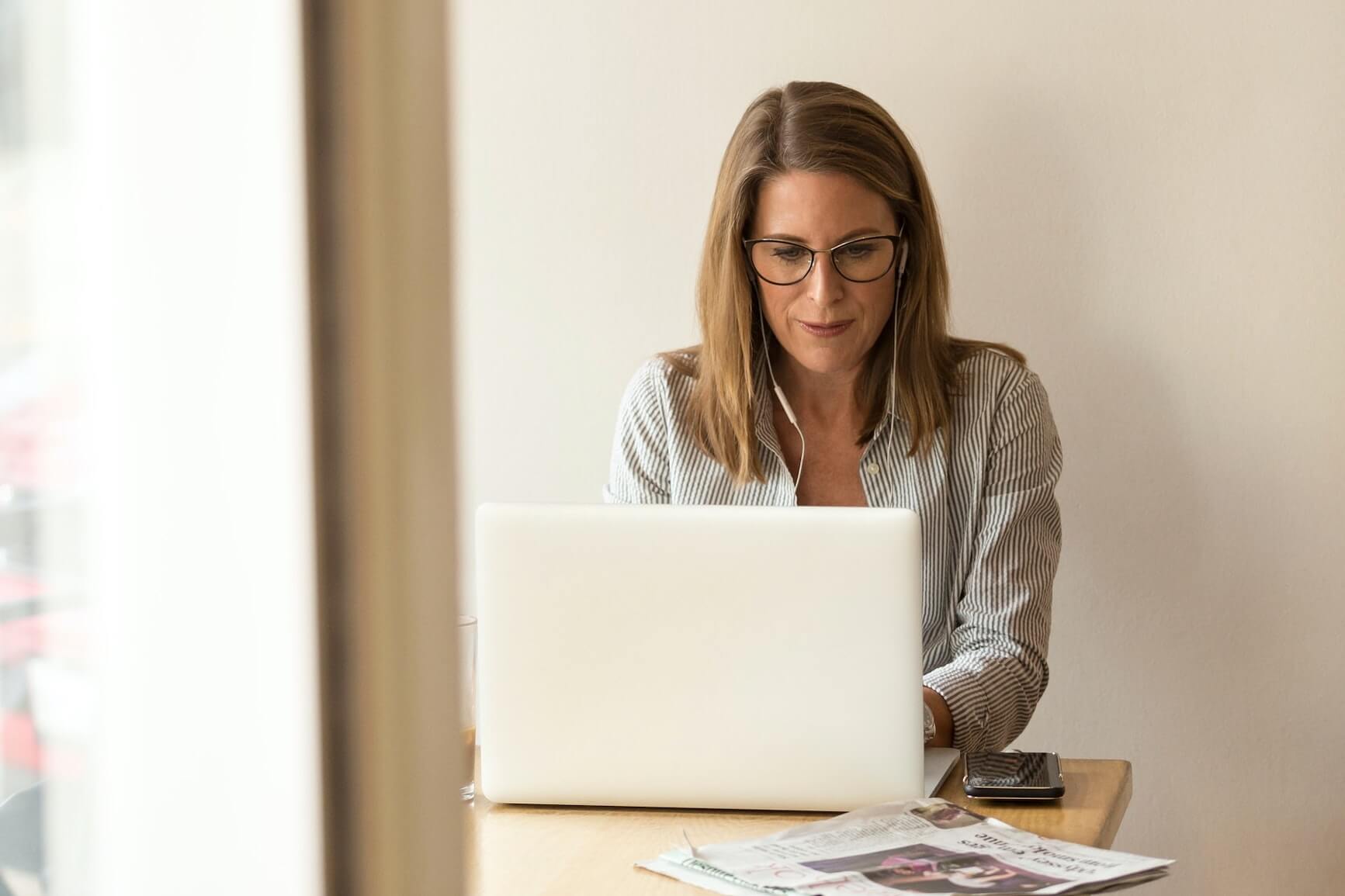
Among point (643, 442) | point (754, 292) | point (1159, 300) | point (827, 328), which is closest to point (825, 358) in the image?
point (827, 328)

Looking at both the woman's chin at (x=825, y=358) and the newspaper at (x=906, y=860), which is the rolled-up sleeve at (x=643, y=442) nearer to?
the woman's chin at (x=825, y=358)

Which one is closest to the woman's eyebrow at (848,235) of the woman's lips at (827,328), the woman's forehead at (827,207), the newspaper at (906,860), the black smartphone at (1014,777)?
the woman's forehead at (827,207)

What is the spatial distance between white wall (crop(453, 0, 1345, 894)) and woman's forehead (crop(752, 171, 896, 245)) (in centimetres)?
24

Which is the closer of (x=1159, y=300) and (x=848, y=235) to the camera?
(x=848, y=235)

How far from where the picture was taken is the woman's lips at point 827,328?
68.2 inches

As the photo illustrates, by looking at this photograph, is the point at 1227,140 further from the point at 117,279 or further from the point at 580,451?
the point at 117,279

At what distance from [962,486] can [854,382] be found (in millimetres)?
211

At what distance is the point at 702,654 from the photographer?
43.1 inches

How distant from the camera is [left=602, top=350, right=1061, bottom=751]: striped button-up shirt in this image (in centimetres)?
162

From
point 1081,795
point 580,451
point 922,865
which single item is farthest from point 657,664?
point 580,451

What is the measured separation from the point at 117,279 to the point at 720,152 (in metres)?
1.81

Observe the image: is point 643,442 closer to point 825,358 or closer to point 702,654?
point 825,358

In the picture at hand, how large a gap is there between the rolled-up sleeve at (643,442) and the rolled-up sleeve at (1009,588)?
435 mm

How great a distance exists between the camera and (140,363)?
245 mm
